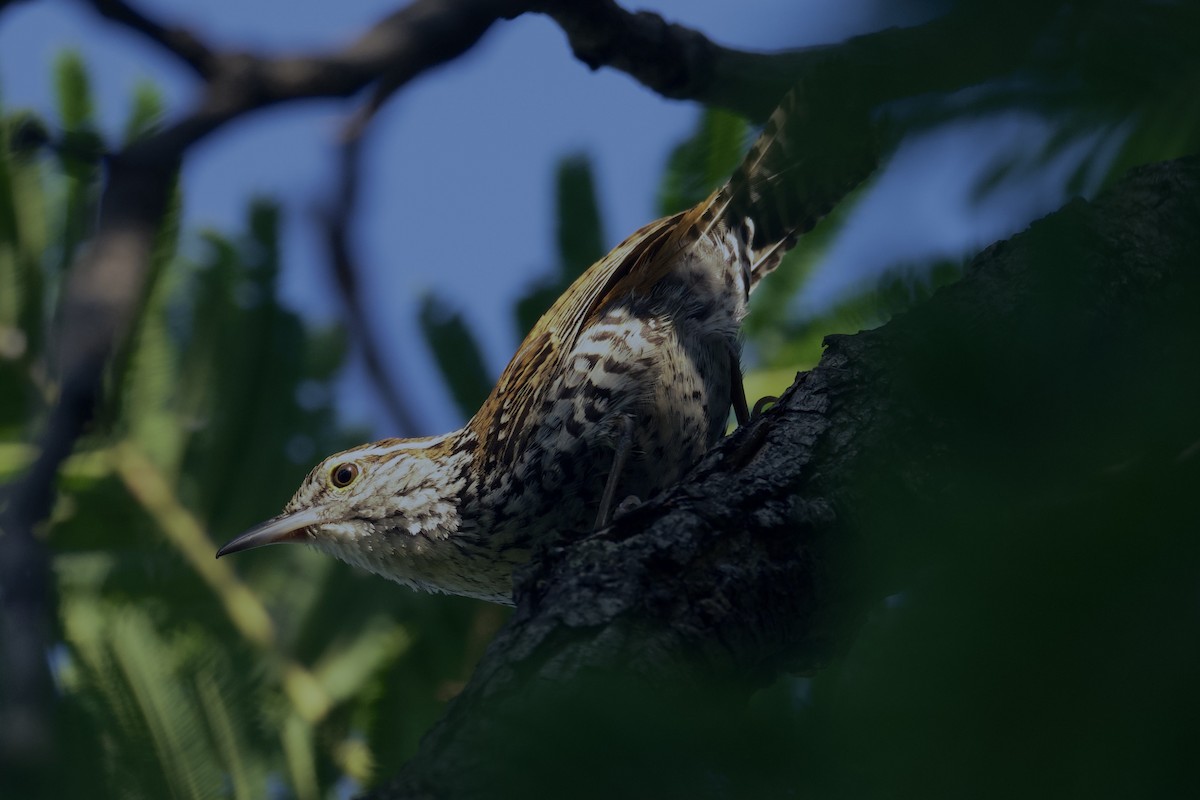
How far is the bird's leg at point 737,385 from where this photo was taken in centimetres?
439

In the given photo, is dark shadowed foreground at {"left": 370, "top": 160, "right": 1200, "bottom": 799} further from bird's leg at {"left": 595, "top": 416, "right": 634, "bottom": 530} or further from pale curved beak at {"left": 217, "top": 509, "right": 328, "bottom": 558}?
pale curved beak at {"left": 217, "top": 509, "right": 328, "bottom": 558}

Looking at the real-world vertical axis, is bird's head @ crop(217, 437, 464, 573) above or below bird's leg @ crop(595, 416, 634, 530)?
above

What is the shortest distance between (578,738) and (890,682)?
0.27 meters

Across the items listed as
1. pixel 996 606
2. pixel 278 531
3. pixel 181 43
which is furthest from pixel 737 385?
pixel 996 606

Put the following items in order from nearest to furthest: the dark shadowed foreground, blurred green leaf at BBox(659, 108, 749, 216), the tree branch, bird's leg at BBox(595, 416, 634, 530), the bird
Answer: the dark shadowed foreground → the tree branch → bird's leg at BBox(595, 416, 634, 530) → the bird → blurred green leaf at BBox(659, 108, 749, 216)

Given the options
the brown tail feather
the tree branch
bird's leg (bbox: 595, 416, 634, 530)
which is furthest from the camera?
bird's leg (bbox: 595, 416, 634, 530)

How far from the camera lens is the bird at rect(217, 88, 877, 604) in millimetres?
4223

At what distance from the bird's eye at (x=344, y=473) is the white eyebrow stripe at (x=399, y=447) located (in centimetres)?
5

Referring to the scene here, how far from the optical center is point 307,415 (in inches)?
205

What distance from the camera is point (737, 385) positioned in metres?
4.45

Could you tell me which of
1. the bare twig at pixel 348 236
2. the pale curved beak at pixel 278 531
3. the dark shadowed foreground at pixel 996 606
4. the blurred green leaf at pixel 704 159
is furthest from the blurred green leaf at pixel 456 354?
the dark shadowed foreground at pixel 996 606

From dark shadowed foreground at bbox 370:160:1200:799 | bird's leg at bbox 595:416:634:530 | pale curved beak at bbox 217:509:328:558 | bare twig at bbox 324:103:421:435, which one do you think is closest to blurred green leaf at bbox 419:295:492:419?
bare twig at bbox 324:103:421:435

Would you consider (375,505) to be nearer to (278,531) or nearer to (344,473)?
(344,473)

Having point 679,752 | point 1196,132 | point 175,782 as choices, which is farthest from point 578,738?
point 175,782
